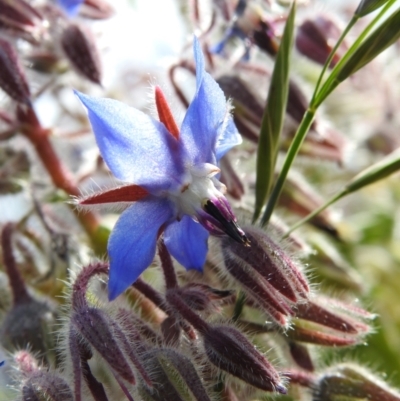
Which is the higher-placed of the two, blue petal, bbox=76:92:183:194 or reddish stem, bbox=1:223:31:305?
blue petal, bbox=76:92:183:194

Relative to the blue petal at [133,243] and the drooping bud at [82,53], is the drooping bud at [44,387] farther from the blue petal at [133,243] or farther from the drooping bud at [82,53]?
the drooping bud at [82,53]

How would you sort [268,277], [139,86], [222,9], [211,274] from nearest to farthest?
1. [268,277]
2. [211,274]
3. [222,9]
4. [139,86]

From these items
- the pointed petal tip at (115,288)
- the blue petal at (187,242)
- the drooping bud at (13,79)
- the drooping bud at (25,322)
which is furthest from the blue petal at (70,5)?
the pointed petal tip at (115,288)

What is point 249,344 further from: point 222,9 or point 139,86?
point 139,86

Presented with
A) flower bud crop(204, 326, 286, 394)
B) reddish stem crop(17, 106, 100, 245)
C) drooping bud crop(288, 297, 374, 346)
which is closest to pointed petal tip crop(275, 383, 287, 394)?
flower bud crop(204, 326, 286, 394)

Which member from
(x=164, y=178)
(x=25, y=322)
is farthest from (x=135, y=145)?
(x=25, y=322)

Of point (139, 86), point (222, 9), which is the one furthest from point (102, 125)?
point (139, 86)

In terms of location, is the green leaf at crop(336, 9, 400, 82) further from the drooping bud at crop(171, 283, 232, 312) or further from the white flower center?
the drooping bud at crop(171, 283, 232, 312)
